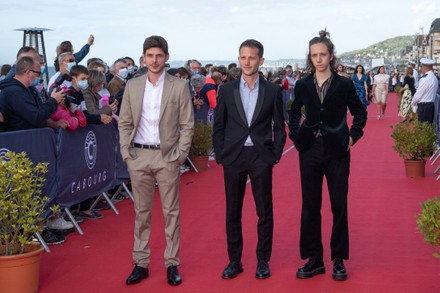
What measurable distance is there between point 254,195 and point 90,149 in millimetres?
3285

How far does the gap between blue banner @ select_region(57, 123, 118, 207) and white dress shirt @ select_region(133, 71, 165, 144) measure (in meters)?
2.12

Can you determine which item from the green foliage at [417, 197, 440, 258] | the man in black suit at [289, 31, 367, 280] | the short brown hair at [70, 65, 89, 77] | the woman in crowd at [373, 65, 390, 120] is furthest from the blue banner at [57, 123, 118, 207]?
the woman in crowd at [373, 65, 390, 120]

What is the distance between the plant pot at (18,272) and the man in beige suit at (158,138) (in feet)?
2.83

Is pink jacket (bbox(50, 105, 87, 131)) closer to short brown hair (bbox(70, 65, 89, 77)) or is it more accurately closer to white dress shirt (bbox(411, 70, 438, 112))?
short brown hair (bbox(70, 65, 89, 77))

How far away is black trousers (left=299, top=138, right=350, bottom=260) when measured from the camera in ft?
21.3

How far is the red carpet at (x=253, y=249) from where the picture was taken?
21.3 feet

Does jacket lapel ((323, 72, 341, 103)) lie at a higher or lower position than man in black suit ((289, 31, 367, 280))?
higher

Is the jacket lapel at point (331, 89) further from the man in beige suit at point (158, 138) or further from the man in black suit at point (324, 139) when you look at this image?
the man in beige suit at point (158, 138)

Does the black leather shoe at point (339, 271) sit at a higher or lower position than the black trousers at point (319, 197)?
lower

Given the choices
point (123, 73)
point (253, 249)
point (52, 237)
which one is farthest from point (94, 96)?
point (253, 249)

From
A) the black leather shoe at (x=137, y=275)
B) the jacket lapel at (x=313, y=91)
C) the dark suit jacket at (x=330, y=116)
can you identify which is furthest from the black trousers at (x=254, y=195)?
the black leather shoe at (x=137, y=275)

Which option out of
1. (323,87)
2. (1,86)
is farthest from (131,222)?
(323,87)

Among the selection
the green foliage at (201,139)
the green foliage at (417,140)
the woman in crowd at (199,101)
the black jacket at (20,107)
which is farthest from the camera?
the woman in crowd at (199,101)

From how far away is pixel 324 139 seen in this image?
639 cm
